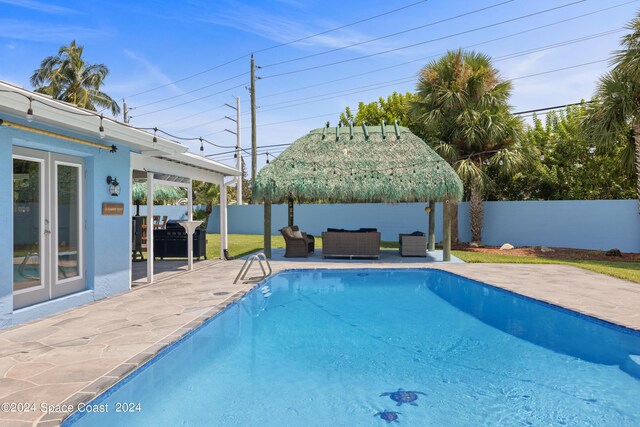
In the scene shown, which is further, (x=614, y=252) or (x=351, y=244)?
(x=614, y=252)

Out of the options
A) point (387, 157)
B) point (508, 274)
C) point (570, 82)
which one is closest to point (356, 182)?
point (387, 157)

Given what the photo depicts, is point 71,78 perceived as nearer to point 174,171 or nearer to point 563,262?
point 174,171

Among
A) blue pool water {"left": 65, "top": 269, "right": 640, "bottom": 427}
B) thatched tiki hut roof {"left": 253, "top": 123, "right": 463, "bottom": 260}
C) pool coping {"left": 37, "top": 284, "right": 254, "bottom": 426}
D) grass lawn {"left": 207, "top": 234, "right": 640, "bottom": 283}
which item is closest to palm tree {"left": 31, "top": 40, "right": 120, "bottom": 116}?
grass lawn {"left": 207, "top": 234, "right": 640, "bottom": 283}

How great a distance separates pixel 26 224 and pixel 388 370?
5944mm

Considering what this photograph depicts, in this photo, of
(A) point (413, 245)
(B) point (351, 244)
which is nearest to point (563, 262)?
(A) point (413, 245)

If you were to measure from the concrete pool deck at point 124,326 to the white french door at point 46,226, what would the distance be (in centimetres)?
57

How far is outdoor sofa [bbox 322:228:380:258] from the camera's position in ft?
47.9

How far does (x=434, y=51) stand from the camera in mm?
19078

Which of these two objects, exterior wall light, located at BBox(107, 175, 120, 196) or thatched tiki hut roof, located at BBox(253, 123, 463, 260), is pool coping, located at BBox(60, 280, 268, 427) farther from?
thatched tiki hut roof, located at BBox(253, 123, 463, 260)

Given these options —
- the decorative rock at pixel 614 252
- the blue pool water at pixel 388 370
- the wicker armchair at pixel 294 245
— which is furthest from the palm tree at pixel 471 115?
the blue pool water at pixel 388 370

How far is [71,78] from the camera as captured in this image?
28.9m

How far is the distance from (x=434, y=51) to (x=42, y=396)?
19.5 m

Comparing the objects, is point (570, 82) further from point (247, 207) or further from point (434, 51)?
point (247, 207)

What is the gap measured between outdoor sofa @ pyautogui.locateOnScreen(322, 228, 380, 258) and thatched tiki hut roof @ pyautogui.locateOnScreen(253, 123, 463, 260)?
1.28 meters
